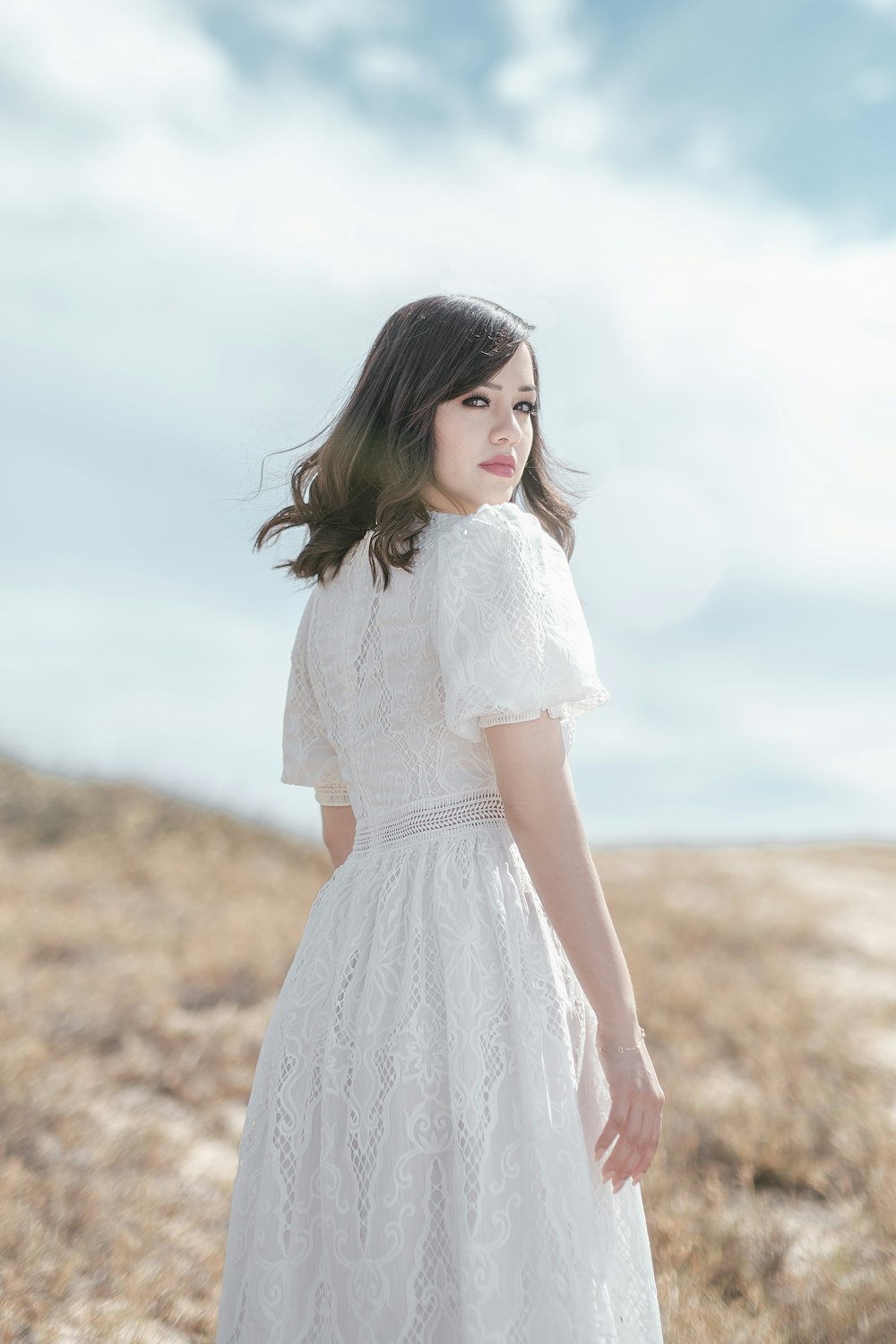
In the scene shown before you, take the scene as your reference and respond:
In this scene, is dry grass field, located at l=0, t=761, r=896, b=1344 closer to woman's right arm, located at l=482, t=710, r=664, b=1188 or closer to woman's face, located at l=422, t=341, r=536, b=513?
woman's right arm, located at l=482, t=710, r=664, b=1188

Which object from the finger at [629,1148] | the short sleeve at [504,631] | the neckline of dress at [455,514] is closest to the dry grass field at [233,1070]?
the finger at [629,1148]

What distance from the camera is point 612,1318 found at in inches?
51.8

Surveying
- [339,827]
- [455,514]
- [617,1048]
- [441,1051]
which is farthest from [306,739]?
[617,1048]

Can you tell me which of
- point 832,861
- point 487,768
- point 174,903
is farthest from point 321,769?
point 832,861

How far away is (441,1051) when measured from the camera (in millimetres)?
1393

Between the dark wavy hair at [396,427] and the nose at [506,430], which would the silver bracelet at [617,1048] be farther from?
the nose at [506,430]

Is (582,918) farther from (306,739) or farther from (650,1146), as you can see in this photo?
(306,739)

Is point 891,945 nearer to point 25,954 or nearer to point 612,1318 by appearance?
point 25,954

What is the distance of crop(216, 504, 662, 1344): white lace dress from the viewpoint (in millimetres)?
1323

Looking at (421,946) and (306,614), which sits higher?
(306,614)

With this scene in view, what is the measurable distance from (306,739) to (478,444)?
600mm

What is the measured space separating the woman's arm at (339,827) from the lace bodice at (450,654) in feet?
0.78

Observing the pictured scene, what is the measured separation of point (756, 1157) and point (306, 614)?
8.93ft

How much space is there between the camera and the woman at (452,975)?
1329mm
